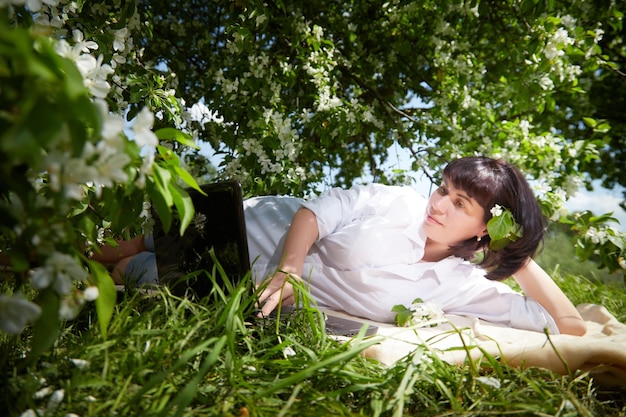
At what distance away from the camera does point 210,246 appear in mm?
1904

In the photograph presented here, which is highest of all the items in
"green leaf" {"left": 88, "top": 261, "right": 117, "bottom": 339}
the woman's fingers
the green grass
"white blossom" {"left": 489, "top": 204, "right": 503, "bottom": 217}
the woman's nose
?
"green leaf" {"left": 88, "top": 261, "right": 117, "bottom": 339}

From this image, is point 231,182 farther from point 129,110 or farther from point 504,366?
point 504,366

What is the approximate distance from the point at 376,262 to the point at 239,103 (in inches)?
47.7

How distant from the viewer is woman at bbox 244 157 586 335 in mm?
2457

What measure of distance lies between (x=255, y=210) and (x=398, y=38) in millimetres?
2182

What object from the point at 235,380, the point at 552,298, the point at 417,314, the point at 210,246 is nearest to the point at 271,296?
the point at 210,246

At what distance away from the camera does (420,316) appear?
7.36 feet

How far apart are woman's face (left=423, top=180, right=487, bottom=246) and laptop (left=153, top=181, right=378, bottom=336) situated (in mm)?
788

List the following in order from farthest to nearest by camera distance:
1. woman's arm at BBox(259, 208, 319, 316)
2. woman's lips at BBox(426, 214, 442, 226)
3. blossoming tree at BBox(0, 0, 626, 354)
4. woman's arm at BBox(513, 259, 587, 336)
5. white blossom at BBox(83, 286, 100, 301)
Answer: woman's lips at BBox(426, 214, 442, 226) → woman's arm at BBox(513, 259, 587, 336) → woman's arm at BBox(259, 208, 319, 316) → white blossom at BBox(83, 286, 100, 301) → blossoming tree at BBox(0, 0, 626, 354)

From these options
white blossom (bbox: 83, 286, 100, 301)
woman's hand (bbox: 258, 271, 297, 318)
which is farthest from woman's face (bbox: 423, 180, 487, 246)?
white blossom (bbox: 83, 286, 100, 301)

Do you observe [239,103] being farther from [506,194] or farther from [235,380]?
[235,380]

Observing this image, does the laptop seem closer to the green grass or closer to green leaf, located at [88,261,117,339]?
the green grass

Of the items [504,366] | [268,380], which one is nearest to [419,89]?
[504,366]

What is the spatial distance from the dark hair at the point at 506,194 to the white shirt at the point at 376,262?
0.84 ft
